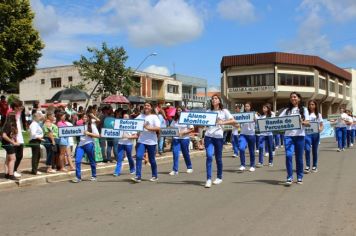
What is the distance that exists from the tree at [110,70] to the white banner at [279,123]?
23760mm

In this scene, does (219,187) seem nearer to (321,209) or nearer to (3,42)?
(321,209)

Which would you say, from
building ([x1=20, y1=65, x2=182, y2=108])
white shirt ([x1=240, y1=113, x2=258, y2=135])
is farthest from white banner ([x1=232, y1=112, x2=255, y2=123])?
building ([x1=20, y1=65, x2=182, y2=108])

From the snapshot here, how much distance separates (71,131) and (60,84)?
51.2 m

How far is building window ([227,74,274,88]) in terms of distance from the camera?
232ft

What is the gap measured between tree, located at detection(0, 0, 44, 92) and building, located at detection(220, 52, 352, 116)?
4456cm

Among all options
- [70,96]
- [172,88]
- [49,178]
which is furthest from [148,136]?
[172,88]

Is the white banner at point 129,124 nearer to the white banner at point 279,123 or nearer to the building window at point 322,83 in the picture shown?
the white banner at point 279,123

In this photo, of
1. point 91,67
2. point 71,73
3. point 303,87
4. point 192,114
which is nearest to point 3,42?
point 91,67

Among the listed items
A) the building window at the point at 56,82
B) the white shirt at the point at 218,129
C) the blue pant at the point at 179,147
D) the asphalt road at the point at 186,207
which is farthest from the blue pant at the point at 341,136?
the building window at the point at 56,82

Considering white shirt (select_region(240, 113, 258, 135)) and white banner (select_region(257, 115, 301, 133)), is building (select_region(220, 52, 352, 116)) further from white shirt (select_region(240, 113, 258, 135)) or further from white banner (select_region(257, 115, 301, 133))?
white banner (select_region(257, 115, 301, 133))

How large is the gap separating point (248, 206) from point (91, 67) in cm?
2896

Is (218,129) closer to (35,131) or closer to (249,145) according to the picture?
(249,145)

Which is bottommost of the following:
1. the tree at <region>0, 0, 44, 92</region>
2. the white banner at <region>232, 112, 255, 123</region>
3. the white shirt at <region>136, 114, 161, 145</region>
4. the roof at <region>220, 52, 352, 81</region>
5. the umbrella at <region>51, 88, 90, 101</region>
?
the white shirt at <region>136, 114, 161, 145</region>

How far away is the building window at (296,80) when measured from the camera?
233 feet
